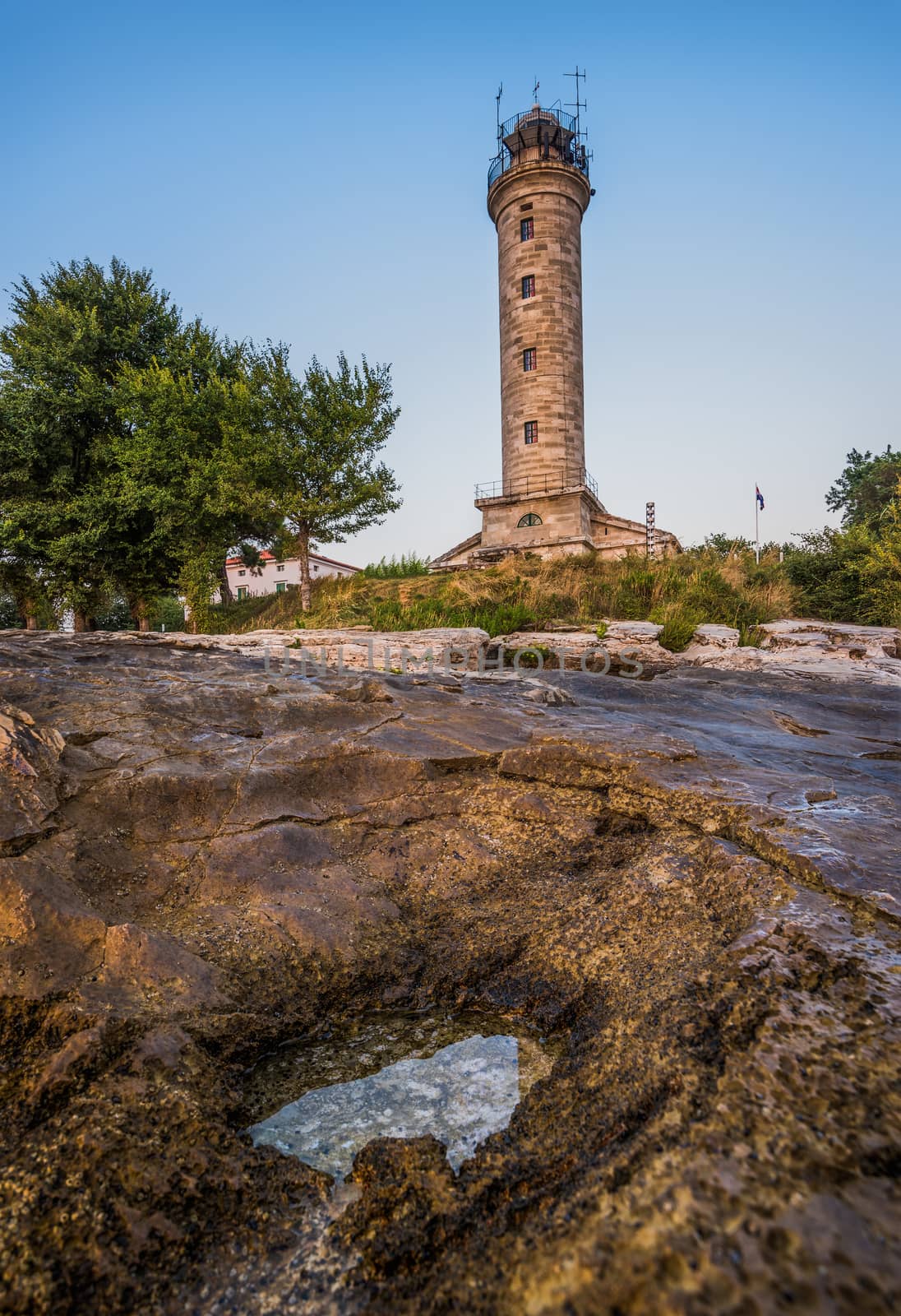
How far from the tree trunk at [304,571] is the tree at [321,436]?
0.04 m

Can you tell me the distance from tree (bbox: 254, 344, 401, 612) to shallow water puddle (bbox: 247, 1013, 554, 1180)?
17.4m

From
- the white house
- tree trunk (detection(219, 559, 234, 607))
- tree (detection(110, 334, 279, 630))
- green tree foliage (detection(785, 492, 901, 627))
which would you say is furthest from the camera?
the white house

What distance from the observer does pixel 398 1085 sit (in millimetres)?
1893

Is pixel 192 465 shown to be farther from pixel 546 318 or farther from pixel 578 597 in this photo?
pixel 546 318

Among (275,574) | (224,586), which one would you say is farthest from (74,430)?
(275,574)

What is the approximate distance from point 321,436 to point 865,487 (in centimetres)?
3434

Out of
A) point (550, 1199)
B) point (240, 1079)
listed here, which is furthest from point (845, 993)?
point (240, 1079)

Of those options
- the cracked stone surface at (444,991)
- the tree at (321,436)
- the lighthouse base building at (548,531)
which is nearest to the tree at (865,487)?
the lighthouse base building at (548,531)

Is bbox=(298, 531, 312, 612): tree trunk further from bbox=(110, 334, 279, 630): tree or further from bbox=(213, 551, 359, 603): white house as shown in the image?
bbox=(213, 551, 359, 603): white house

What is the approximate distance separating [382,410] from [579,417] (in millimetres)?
11318

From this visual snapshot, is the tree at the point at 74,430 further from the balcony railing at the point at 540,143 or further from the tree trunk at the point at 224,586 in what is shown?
the balcony railing at the point at 540,143

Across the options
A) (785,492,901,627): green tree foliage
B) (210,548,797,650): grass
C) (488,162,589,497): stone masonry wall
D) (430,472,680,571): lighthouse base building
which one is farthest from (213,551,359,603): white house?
(785,492,901,627): green tree foliage

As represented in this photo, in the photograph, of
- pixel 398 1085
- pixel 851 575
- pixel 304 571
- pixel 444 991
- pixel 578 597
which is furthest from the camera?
pixel 304 571

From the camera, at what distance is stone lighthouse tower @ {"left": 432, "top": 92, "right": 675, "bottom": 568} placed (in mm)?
26688
